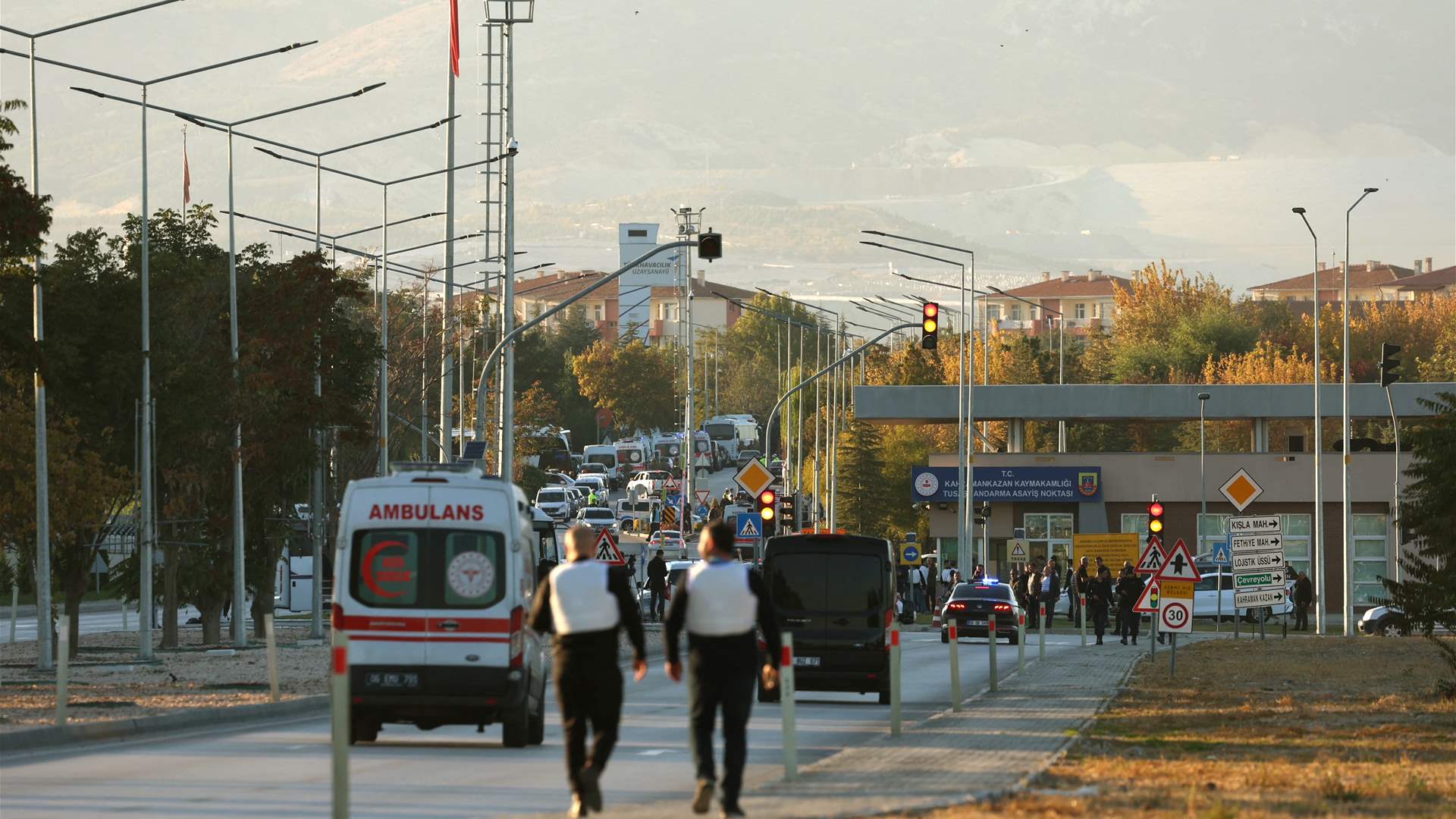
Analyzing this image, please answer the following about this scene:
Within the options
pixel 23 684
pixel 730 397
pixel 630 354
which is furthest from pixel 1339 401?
pixel 730 397

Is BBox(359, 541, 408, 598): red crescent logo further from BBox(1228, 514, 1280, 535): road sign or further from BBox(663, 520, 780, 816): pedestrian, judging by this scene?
BBox(1228, 514, 1280, 535): road sign

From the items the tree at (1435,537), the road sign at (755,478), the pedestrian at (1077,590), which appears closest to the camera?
the tree at (1435,537)

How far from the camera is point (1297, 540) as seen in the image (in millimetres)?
72312

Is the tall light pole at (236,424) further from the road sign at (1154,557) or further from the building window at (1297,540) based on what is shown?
the building window at (1297,540)

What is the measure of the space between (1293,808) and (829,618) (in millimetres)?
13353

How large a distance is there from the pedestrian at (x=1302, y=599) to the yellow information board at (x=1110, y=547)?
9076mm

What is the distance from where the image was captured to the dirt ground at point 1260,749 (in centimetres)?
1306

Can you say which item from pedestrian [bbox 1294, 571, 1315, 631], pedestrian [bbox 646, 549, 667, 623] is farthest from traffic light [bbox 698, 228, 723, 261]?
pedestrian [bbox 1294, 571, 1315, 631]

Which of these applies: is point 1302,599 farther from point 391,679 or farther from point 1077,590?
point 391,679

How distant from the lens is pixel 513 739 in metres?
19.2

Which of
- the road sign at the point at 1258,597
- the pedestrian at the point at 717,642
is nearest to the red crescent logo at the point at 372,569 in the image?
the pedestrian at the point at 717,642

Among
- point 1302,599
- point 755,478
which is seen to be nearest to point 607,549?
point 755,478

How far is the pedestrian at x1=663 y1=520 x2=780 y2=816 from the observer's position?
1267cm

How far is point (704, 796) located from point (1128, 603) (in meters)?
34.4
